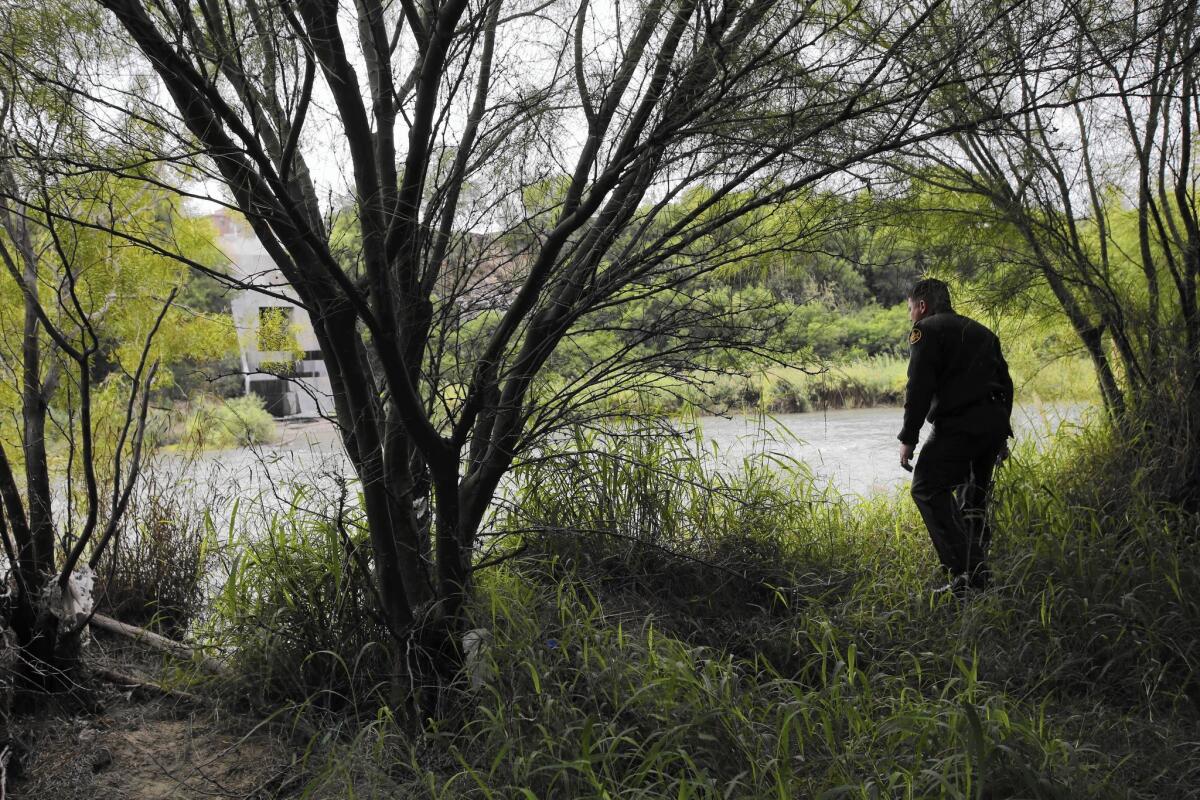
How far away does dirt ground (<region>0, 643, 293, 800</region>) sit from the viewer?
2.22 meters

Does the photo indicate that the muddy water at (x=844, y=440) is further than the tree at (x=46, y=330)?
Yes

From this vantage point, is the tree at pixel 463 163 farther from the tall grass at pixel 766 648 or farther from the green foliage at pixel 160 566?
the green foliage at pixel 160 566

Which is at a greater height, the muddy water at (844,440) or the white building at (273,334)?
the white building at (273,334)

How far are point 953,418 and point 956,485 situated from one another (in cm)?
27

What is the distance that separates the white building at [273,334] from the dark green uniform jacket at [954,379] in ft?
7.33

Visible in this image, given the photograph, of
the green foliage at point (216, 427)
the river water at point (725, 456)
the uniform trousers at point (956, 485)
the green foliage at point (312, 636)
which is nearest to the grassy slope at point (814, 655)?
the uniform trousers at point (956, 485)

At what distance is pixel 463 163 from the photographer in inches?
95.8

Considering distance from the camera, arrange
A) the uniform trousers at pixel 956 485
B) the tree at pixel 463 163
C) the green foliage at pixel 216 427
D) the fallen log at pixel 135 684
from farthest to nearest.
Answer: the green foliage at pixel 216 427 → the uniform trousers at pixel 956 485 → the fallen log at pixel 135 684 → the tree at pixel 463 163

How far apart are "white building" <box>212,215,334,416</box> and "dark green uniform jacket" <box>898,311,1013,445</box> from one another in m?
2.23

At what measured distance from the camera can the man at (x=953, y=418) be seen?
3.53 metres

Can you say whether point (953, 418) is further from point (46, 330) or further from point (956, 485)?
point (46, 330)

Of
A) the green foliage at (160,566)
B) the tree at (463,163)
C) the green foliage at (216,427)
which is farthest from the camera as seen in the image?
the green foliage at (216,427)

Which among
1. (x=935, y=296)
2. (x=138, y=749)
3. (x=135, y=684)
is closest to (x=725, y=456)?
(x=935, y=296)

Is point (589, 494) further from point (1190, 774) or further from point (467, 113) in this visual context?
point (1190, 774)
